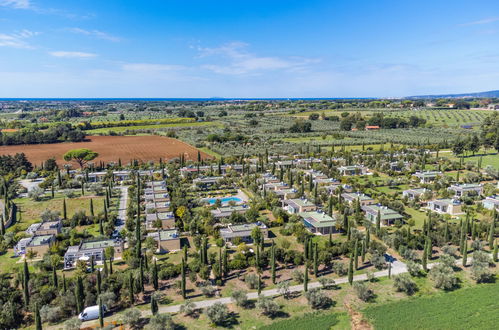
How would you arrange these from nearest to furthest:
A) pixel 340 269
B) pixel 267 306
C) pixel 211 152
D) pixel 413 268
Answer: pixel 267 306, pixel 413 268, pixel 340 269, pixel 211 152

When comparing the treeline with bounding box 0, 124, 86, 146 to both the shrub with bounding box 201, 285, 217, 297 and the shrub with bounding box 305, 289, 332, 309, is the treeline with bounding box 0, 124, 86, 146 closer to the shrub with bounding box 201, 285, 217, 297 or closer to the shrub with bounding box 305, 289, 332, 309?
the shrub with bounding box 201, 285, 217, 297

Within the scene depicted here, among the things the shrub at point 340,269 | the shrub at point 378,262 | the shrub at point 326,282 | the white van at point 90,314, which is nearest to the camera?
the white van at point 90,314

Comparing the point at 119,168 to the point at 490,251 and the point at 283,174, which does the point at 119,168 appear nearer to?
the point at 283,174

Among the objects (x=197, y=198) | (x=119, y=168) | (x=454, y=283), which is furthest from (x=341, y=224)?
(x=119, y=168)

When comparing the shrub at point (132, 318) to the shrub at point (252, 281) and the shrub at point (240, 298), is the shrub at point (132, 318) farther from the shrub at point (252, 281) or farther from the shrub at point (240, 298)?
the shrub at point (252, 281)

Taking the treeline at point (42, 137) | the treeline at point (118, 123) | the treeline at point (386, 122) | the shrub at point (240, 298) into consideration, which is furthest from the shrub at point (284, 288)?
the treeline at point (118, 123)

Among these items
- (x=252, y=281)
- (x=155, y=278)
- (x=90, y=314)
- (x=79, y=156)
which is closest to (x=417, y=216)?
(x=252, y=281)

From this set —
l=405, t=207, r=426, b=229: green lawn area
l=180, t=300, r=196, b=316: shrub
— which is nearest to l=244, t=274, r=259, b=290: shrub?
l=180, t=300, r=196, b=316: shrub

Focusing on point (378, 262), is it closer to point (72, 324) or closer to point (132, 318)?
point (132, 318)
